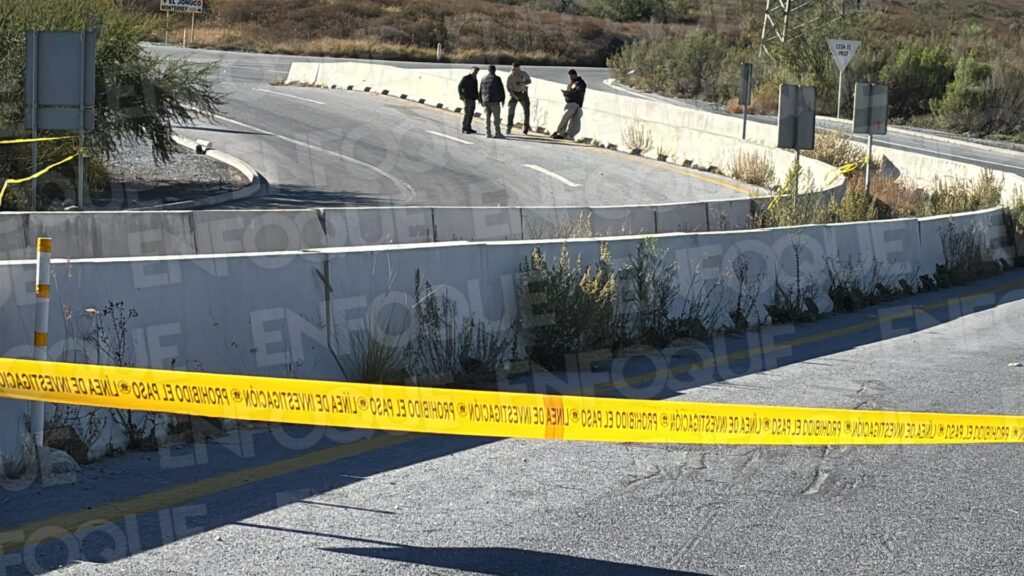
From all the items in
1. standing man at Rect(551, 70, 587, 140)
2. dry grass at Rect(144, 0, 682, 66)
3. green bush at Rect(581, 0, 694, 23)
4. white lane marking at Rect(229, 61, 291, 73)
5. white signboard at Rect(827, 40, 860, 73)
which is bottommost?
standing man at Rect(551, 70, 587, 140)

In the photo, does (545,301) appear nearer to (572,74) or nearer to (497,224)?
(497,224)

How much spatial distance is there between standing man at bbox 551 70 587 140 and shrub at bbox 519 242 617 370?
24241 millimetres

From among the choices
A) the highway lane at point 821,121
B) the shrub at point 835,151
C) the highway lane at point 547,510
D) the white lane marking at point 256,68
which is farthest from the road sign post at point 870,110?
the white lane marking at point 256,68

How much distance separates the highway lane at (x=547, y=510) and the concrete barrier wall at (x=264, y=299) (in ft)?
1.89

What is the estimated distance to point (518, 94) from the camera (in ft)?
115

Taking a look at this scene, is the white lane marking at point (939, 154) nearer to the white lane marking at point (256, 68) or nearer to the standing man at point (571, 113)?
the standing man at point (571, 113)

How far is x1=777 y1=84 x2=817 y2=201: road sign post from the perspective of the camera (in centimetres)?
1991

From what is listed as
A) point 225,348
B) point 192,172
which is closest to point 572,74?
point 192,172

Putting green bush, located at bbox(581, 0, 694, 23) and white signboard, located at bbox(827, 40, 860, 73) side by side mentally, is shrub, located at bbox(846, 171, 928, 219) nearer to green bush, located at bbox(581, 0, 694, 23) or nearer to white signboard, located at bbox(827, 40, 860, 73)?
white signboard, located at bbox(827, 40, 860, 73)

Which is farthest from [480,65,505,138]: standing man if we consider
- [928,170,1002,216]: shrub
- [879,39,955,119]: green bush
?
[879,39,955,119]: green bush

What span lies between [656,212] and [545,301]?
798 centimetres

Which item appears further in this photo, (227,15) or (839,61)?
(227,15)

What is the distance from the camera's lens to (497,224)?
53.5ft

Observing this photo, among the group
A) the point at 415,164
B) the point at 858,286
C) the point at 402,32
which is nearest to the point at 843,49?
the point at 415,164
